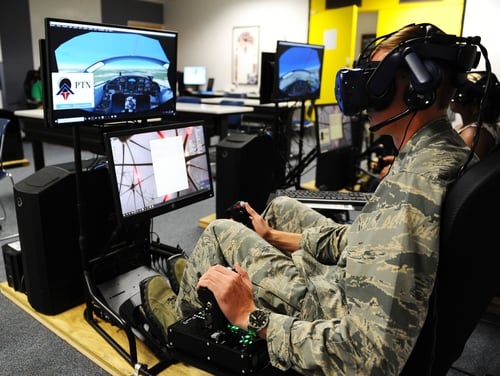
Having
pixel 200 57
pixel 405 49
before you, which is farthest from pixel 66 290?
pixel 200 57

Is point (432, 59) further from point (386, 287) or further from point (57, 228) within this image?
point (57, 228)

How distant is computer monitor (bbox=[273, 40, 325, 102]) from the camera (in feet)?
9.16

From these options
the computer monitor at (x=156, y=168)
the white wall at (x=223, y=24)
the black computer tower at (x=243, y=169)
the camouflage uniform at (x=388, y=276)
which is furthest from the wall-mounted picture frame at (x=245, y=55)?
Answer: the camouflage uniform at (x=388, y=276)

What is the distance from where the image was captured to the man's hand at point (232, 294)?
96cm

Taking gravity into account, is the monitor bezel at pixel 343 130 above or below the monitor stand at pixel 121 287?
above

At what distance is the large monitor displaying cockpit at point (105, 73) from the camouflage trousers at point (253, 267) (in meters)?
0.66

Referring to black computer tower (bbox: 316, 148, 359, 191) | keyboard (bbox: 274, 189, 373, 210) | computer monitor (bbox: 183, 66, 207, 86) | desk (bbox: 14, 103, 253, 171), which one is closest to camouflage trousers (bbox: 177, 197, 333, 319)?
keyboard (bbox: 274, 189, 373, 210)

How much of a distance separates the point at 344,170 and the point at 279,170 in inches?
24.7

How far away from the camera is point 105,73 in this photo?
1.59 m

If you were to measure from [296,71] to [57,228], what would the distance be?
75.6 inches

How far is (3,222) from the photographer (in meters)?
3.29

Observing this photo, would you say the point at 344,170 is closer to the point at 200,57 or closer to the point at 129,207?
the point at 129,207

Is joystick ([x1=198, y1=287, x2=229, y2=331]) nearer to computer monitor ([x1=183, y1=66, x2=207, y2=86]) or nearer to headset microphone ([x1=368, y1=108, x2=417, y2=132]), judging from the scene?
headset microphone ([x1=368, y1=108, x2=417, y2=132])

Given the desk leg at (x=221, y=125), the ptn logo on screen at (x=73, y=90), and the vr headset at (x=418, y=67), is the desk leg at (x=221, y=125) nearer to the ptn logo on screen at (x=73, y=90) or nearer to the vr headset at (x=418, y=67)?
the ptn logo on screen at (x=73, y=90)
